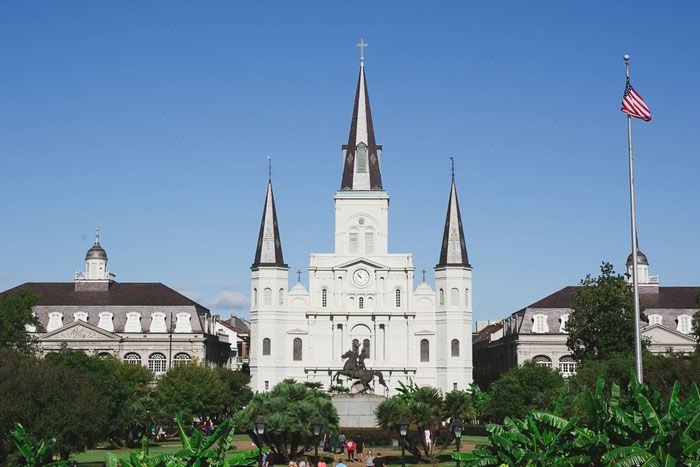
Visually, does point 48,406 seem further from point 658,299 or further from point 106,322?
point 658,299

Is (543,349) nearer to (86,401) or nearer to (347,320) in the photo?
(347,320)

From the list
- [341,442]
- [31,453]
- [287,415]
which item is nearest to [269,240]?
[341,442]

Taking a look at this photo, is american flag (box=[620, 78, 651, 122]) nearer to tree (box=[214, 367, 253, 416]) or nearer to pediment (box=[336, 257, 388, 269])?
tree (box=[214, 367, 253, 416])

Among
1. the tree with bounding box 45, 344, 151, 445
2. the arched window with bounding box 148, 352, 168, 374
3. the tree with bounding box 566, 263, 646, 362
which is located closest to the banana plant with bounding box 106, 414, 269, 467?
the tree with bounding box 45, 344, 151, 445

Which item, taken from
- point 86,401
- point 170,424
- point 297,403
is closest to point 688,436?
point 297,403

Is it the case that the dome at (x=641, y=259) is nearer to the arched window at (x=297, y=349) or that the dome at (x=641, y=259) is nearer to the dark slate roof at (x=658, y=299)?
the dark slate roof at (x=658, y=299)

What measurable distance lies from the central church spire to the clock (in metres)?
9.71

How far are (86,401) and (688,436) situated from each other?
24138 mm

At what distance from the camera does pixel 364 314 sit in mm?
101812

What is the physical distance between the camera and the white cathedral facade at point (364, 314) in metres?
100

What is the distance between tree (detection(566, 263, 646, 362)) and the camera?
74.6m

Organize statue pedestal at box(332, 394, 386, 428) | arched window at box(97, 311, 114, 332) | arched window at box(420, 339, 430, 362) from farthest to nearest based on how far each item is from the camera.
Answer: arched window at box(97, 311, 114, 332) → arched window at box(420, 339, 430, 362) → statue pedestal at box(332, 394, 386, 428)

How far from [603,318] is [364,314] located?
32.5 meters

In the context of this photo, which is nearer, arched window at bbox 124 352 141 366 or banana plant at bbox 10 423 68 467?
banana plant at bbox 10 423 68 467
